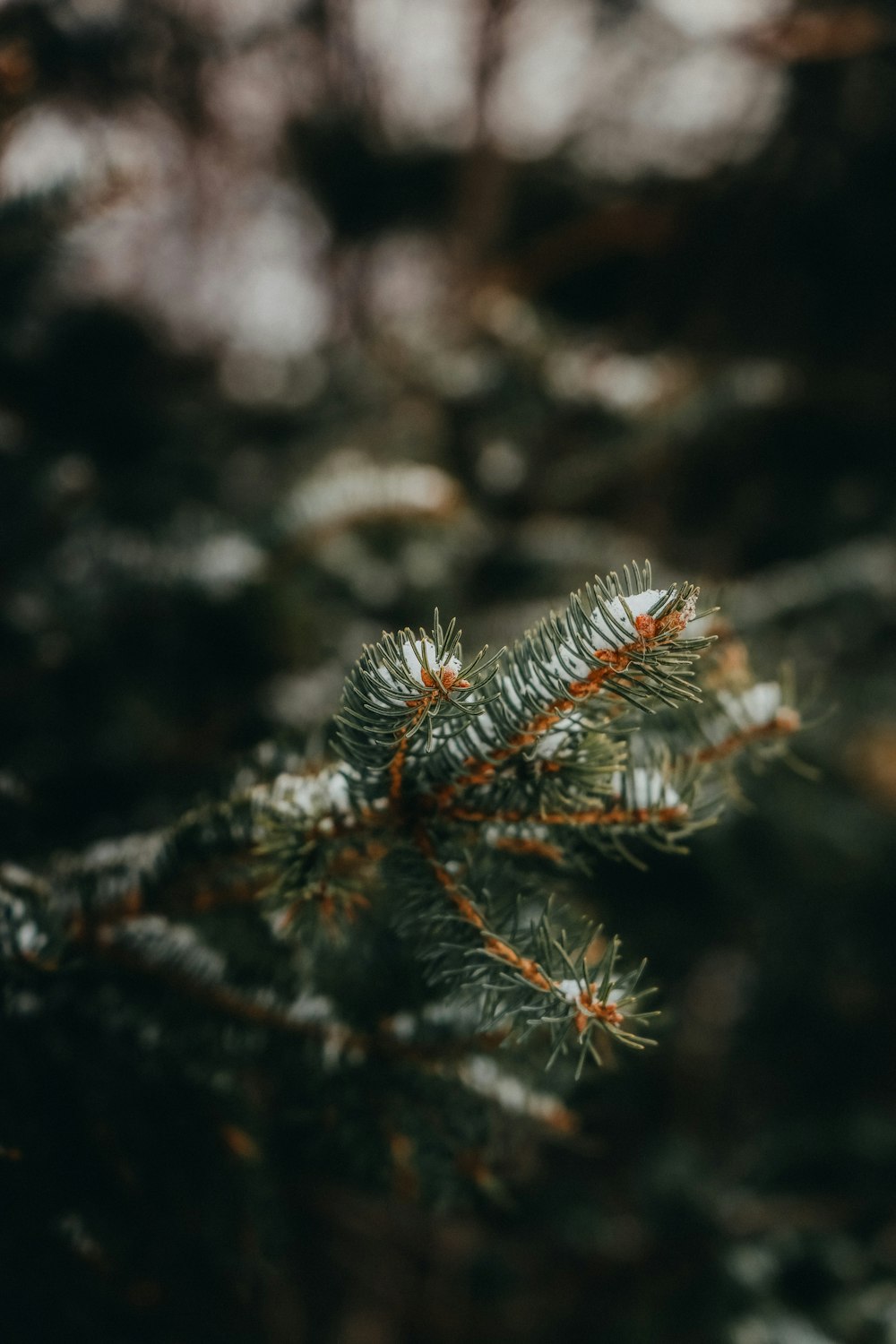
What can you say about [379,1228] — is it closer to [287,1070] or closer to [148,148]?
[287,1070]

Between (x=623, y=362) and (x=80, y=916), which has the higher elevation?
(x=623, y=362)

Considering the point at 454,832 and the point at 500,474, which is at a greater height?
the point at 500,474

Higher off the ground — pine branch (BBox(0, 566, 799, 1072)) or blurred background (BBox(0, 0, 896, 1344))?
blurred background (BBox(0, 0, 896, 1344))

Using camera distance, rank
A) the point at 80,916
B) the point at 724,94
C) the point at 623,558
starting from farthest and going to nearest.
A: the point at 724,94
the point at 623,558
the point at 80,916

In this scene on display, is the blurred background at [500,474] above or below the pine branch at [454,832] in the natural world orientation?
above

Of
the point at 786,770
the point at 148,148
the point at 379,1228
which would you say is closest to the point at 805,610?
the point at 786,770

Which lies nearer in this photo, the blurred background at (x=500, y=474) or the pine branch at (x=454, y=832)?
the pine branch at (x=454, y=832)

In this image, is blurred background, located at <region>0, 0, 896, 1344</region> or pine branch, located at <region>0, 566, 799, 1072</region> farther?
blurred background, located at <region>0, 0, 896, 1344</region>

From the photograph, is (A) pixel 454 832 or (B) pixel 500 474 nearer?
(A) pixel 454 832
